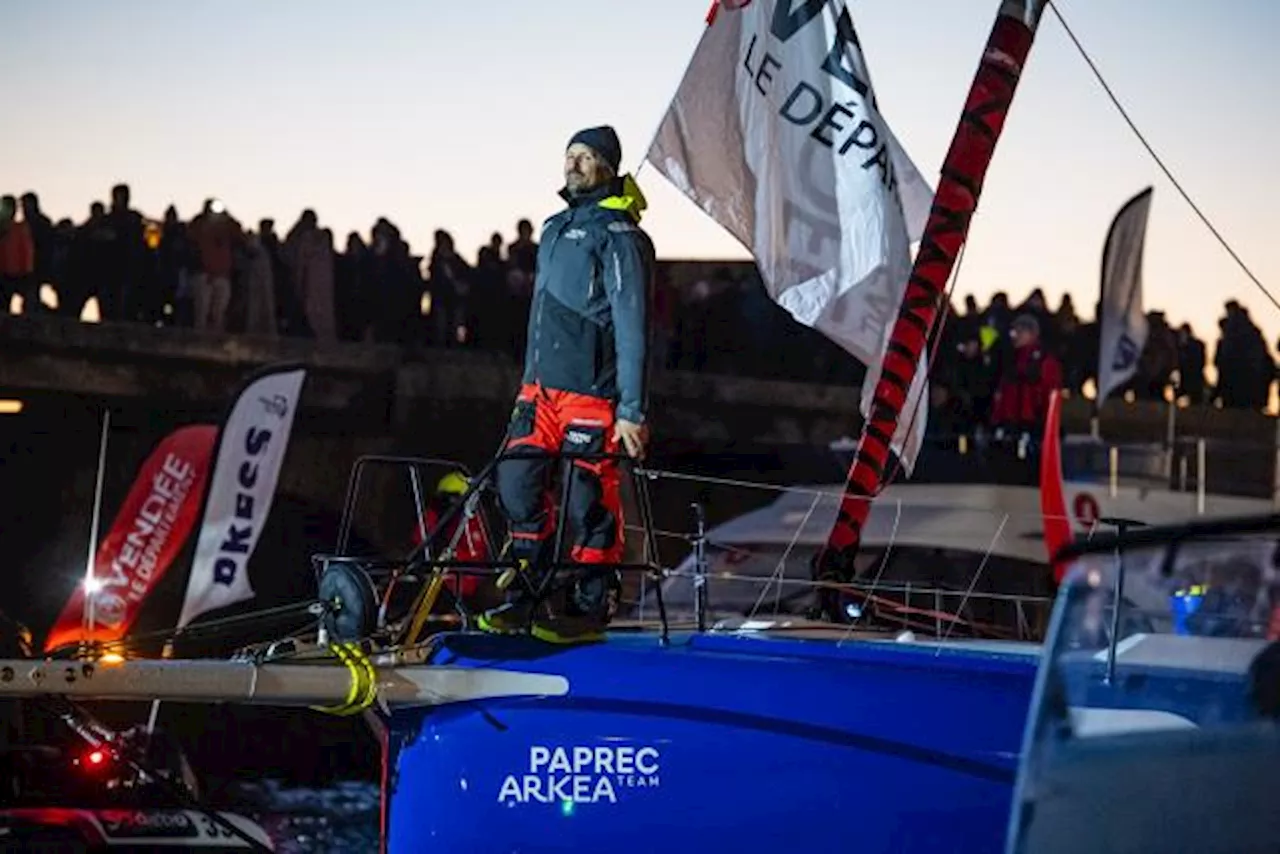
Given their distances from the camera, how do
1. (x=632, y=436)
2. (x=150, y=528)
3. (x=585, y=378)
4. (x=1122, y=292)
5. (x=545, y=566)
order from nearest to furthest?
(x=545, y=566) < (x=632, y=436) < (x=585, y=378) < (x=150, y=528) < (x=1122, y=292)

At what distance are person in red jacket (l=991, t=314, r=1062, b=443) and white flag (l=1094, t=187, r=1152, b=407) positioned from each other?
1.53 feet

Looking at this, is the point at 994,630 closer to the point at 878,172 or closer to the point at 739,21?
the point at 878,172

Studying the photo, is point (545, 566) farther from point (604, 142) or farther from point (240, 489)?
point (240, 489)

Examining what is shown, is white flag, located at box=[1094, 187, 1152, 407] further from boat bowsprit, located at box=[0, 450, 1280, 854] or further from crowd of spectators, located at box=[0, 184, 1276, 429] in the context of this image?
boat bowsprit, located at box=[0, 450, 1280, 854]

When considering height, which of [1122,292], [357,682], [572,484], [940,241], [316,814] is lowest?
[316,814]

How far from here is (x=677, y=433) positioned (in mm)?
24156

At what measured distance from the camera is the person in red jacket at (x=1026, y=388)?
68.0 feet

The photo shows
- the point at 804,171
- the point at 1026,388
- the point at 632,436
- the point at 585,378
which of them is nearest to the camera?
the point at 632,436

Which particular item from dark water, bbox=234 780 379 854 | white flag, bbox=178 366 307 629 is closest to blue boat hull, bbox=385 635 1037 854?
dark water, bbox=234 780 379 854

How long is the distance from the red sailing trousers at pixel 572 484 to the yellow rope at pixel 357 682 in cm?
82

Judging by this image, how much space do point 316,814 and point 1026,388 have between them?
26.0 ft

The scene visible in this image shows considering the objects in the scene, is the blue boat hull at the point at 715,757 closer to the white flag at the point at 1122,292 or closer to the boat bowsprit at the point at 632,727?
the boat bowsprit at the point at 632,727

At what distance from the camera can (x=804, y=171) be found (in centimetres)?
1078

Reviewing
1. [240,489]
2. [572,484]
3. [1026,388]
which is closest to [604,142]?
[572,484]
